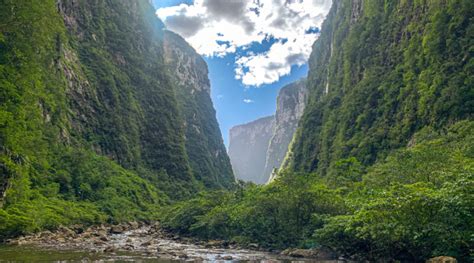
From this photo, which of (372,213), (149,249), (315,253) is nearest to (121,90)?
(149,249)

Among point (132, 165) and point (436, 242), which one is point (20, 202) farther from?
A: point (132, 165)

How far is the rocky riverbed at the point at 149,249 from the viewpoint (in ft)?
78.1

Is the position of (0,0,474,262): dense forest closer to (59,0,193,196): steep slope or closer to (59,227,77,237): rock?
(59,0,193,196): steep slope

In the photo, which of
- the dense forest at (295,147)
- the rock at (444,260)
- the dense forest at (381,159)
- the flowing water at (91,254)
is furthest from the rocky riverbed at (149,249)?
the rock at (444,260)

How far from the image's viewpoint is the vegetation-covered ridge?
37906 mm

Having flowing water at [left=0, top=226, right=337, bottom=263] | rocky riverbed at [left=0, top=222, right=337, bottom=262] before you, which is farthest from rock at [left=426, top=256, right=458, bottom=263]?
flowing water at [left=0, top=226, right=337, bottom=263]


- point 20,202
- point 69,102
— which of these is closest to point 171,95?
point 69,102

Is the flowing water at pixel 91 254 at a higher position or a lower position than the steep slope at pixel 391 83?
lower

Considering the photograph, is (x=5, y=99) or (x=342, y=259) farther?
(x=5, y=99)

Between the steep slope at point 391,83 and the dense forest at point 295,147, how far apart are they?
12.4 inches

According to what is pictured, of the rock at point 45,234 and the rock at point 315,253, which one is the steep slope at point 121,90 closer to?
the rock at point 45,234

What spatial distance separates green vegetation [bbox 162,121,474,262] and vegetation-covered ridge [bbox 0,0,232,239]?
16.2 m

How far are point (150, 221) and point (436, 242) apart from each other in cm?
5446

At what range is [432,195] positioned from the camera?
17.1m
